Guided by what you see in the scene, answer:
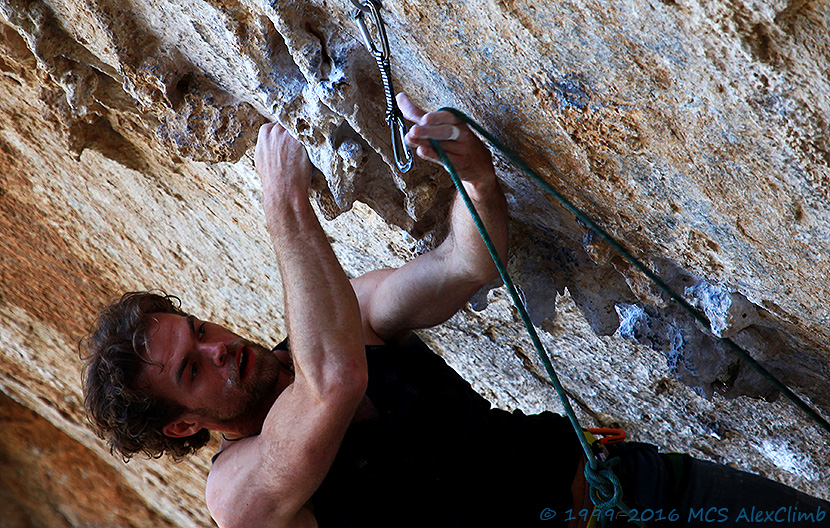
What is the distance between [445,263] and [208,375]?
58 cm

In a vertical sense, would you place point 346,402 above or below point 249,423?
above

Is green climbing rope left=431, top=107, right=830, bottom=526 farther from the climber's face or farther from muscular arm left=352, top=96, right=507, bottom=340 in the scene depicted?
the climber's face

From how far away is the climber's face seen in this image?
152 centimetres

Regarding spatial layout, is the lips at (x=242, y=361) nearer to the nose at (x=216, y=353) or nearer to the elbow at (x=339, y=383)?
the nose at (x=216, y=353)

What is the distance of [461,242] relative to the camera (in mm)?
1474

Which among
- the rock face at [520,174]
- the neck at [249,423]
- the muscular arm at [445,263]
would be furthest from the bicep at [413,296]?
the neck at [249,423]

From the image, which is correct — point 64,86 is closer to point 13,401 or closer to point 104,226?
point 104,226

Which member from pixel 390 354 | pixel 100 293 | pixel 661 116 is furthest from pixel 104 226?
pixel 661 116

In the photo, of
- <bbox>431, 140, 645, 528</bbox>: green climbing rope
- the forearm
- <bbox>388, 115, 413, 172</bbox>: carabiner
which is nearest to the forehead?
the forearm

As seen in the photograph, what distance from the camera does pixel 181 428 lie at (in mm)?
1633

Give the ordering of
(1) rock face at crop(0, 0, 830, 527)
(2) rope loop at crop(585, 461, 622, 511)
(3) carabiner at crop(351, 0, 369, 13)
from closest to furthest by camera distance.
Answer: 1. (1) rock face at crop(0, 0, 830, 527)
2. (3) carabiner at crop(351, 0, 369, 13)
3. (2) rope loop at crop(585, 461, 622, 511)

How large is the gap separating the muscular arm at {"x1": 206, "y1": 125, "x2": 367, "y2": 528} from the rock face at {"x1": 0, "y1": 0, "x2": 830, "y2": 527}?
11cm

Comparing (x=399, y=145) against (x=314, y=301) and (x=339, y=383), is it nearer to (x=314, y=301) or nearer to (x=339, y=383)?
(x=314, y=301)

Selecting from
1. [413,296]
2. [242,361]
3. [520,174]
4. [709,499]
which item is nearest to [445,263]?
[413,296]
